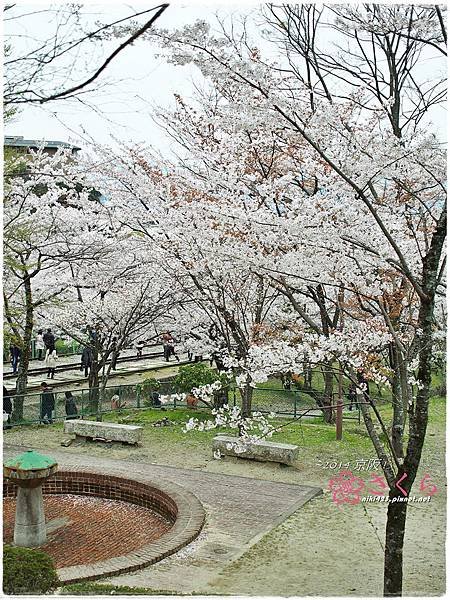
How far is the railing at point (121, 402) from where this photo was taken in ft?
40.7

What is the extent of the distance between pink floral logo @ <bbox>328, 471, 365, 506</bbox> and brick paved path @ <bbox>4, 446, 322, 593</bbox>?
0.88ft

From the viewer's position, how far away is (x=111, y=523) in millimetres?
7484

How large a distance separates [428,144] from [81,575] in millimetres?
4530

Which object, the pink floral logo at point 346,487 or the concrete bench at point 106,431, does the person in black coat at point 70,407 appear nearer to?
the concrete bench at point 106,431

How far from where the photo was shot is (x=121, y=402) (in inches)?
545

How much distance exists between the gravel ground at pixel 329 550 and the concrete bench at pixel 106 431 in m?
1.63

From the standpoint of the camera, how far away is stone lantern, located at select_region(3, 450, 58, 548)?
6.60 metres

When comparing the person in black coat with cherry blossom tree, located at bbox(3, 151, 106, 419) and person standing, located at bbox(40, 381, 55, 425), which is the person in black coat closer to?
person standing, located at bbox(40, 381, 55, 425)

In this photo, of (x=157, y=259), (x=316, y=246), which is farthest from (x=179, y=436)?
(x=316, y=246)

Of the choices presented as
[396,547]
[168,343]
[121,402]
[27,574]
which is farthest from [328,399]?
[27,574]

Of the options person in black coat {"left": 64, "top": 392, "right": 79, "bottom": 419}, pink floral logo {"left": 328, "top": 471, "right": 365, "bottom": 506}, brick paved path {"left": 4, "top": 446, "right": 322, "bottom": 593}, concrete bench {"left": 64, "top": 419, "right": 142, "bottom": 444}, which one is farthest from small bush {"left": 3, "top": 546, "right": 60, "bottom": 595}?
person in black coat {"left": 64, "top": 392, "right": 79, "bottom": 419}

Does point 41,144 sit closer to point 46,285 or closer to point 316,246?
point 46,285

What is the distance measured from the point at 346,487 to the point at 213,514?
1.94 metres

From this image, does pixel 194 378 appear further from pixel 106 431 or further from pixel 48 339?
pixel 48 339
